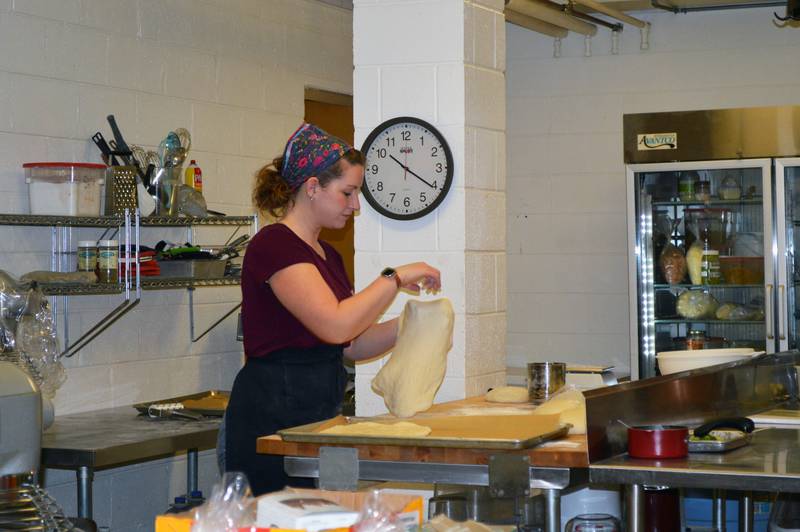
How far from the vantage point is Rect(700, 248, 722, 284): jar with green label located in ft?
17.5

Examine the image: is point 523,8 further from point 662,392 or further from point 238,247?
point 662,392

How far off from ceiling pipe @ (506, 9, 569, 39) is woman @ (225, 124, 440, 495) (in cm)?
303

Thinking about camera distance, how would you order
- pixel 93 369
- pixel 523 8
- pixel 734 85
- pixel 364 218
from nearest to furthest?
pixel 364 218 → pixel 93 369 → pixel 523 8 → pixel 734 85

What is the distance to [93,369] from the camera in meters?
4.32

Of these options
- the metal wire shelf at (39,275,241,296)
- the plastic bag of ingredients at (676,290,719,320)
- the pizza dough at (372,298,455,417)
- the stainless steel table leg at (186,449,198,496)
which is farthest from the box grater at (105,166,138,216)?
the plastic bag of ingredients at (676,290,719,320)

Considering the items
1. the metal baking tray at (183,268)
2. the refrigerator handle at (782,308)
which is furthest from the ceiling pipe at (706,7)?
the metal baking tray at (183,268)

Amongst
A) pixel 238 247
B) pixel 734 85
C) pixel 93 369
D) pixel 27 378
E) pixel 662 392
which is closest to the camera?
pixel 27 378

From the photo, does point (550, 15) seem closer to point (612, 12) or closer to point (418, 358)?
point (612, 12)

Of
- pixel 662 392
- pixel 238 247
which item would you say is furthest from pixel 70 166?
pixel 662 392

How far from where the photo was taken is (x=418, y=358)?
2914 millimetres

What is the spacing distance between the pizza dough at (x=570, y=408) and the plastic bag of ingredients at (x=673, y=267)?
2.61m

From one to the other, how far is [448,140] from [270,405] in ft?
3.99

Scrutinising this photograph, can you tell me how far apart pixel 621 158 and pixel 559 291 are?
84 cm

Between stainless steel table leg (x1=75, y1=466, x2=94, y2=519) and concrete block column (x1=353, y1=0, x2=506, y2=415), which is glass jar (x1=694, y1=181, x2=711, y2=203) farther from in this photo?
stainless steel table leg (x1=75, y1=466, x2=94, y2=519)
